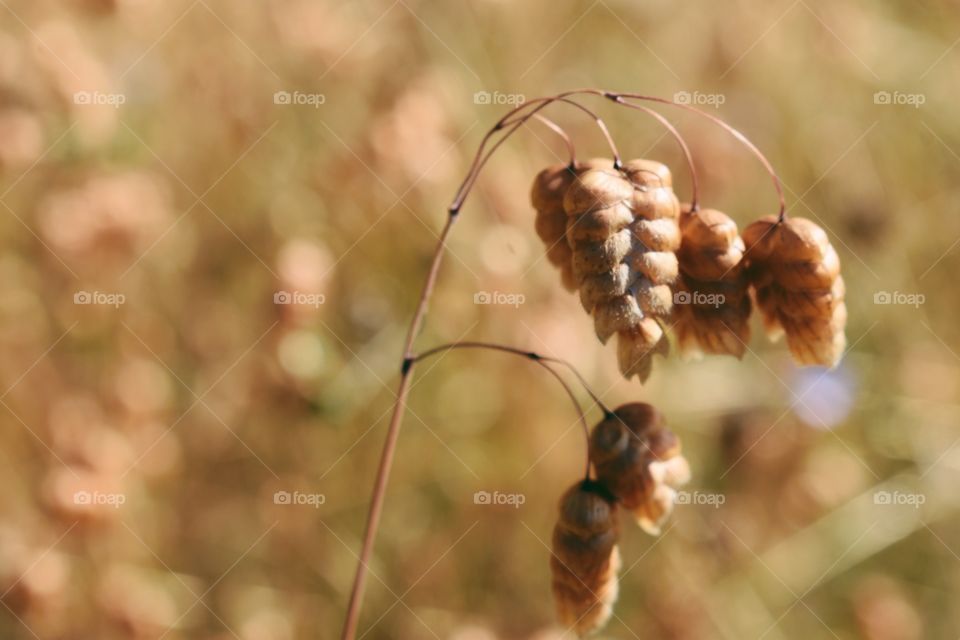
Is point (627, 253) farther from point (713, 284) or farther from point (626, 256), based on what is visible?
point (713, 284)

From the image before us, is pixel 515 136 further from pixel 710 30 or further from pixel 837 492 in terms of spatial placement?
pixel 837 492

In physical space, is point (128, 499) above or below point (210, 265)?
below

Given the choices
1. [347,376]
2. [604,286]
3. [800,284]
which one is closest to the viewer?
[604,286]

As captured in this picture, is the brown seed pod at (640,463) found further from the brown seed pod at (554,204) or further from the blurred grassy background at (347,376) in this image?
the blurred grassy background at (347,376)

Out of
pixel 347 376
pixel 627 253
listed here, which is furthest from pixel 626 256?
pixel 347 376

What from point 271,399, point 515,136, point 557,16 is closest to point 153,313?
point 271,399

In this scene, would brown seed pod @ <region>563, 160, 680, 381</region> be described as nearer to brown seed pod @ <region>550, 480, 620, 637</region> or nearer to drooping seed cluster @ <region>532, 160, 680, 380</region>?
drooping seed cluster @ <region>532, 160, 680, 380</region>
